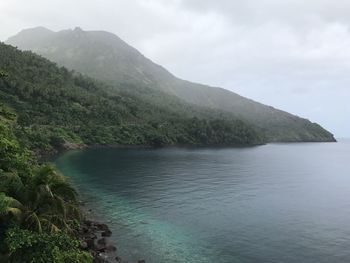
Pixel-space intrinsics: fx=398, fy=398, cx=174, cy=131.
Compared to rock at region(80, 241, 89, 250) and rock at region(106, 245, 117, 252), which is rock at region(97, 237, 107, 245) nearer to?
rock at region(106, 245, 117, 252)

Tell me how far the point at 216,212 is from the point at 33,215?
39.4 metres

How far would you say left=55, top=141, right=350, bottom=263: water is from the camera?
45500 mm

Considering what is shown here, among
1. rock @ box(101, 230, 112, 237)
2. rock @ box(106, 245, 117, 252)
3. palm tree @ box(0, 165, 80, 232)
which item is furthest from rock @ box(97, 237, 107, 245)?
palm tree @ box(0, 165, 80, 232)

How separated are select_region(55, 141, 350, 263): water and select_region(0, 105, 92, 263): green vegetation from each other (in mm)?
11478

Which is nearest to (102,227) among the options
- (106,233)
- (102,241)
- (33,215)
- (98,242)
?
(106,233)

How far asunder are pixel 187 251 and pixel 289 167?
355 ft

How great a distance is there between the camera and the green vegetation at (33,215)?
26859 millimetres

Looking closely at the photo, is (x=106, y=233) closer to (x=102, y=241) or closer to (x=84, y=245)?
(x=102, y=241)

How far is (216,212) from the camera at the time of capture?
65188mm

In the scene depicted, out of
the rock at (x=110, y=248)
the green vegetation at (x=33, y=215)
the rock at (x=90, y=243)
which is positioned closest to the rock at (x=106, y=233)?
the rock at (x=90, y=243)

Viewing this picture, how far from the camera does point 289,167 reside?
145 metres

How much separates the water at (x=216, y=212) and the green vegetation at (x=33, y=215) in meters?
11.5

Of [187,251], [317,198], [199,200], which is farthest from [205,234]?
[317,198]

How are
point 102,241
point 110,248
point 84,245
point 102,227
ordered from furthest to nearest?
point 102,227 → point 102,241 → point 110,248 → point 84,245
